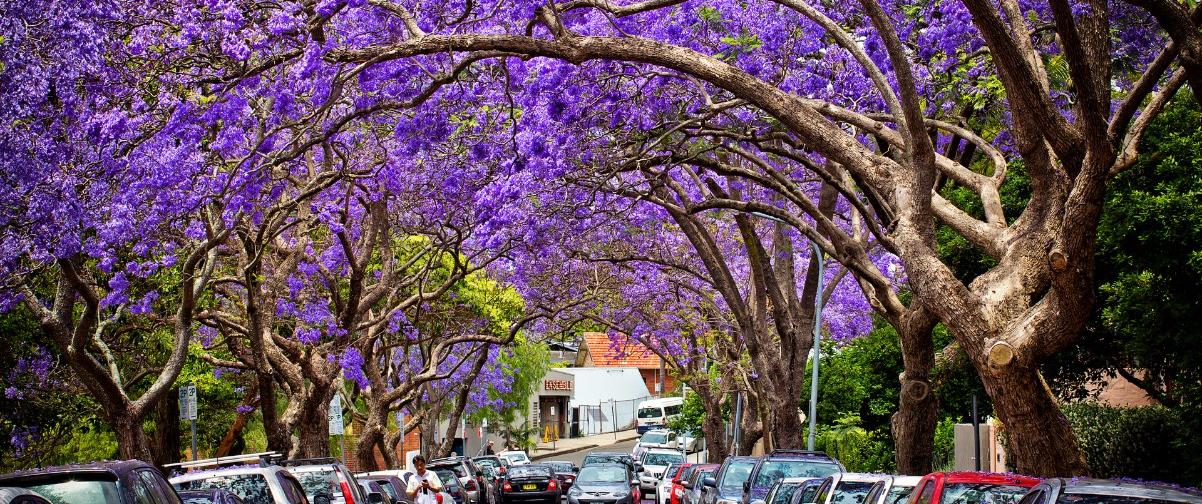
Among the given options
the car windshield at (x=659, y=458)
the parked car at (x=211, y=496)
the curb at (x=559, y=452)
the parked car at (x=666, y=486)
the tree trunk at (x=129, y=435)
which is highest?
the curb at (x=559, y=452)

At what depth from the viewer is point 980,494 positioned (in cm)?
1030

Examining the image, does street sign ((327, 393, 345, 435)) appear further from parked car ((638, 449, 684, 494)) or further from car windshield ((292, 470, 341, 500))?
parked car ((638, 449, 684, 494))

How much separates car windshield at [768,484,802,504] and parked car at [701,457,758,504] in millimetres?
2310

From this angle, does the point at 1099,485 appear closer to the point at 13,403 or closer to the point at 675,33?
the point at 675,33

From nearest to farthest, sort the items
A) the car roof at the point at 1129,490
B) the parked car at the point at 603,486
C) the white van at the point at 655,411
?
1. the car roof at the point at 1129,490
2. the parked car at the point at 603,486
3. the white van at the point at 655,411

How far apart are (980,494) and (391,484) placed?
1044 cm

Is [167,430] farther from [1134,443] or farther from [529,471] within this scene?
[1134,443]

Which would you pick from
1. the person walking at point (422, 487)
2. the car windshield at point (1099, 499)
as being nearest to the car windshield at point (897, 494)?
the car windshield at point (1099, 499)

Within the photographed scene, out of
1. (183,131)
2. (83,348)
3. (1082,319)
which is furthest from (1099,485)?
(83,348)

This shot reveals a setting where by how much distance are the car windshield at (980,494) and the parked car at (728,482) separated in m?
8.26

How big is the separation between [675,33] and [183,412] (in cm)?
870

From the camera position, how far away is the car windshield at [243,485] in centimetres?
1185

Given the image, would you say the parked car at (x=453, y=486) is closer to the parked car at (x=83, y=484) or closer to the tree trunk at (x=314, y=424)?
the tree trunk at (x=314, y=424)

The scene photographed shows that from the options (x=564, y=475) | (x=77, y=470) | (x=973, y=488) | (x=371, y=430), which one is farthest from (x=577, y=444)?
(x=77, y=470)
